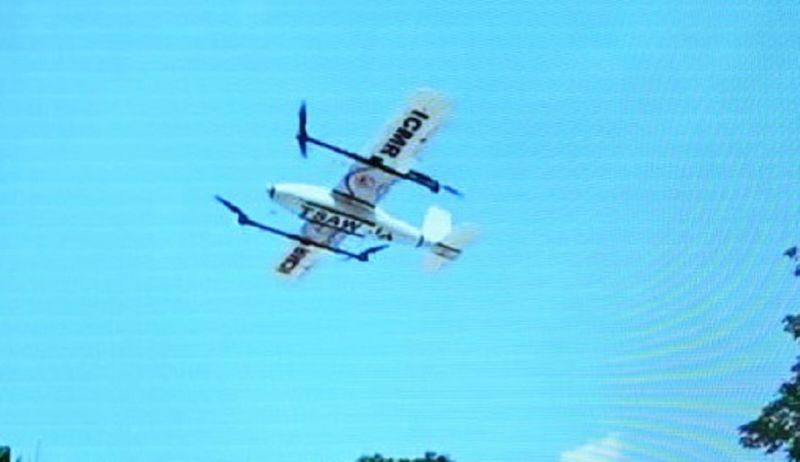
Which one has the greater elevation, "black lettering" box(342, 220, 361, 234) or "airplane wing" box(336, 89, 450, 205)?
"airplane wing" box(336, 89, 450, 205)

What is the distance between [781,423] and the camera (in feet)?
28.9

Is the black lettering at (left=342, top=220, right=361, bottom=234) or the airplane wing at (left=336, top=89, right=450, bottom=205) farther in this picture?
the black lettering at (left=342, top=220, right=361, bottom=234)

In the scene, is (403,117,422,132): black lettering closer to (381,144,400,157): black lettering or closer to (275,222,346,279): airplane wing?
(381,144,400,157): black lettering

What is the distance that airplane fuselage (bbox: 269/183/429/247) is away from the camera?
24.5 ft

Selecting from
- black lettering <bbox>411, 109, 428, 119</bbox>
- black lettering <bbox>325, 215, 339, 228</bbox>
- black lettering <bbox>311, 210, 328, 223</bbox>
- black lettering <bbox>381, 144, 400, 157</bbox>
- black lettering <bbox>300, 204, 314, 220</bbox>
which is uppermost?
black lettering <bbox>381, 144, 400, 157</bbox>

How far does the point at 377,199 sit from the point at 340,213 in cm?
29

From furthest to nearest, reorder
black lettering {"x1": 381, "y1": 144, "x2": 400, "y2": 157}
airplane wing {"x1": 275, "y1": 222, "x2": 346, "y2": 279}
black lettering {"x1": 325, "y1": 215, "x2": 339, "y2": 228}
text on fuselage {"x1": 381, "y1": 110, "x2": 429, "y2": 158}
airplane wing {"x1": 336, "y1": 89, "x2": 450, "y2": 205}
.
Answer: airplane wing {"x1": 275, "y1": 222, "x2": 346, "y2": 279}, black lettering {"x1": 325, "y1": 215, "x2": 339, "y2": 228}, black lettering {"x1": 381, "y1": 144, "x2": 400, "y2": 157}, text on fuselage {"x1": 381, "y1": 110, "x2": 429, "y2": 158}, airplane wing {"x1": 336, "y1": 89, "x2": 450, "y2": 205}

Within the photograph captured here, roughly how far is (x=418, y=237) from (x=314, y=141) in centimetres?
138

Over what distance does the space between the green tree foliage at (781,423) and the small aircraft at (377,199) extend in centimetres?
253

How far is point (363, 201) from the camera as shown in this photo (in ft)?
25.7

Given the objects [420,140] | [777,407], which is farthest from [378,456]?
[420,140]

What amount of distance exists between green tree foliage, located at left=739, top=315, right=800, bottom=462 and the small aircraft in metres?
2.53

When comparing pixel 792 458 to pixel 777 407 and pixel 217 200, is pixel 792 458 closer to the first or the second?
pixel 777 407

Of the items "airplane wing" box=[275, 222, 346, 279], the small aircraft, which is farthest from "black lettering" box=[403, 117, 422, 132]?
"airplane wing" box=[275, 222, 346, 279]
